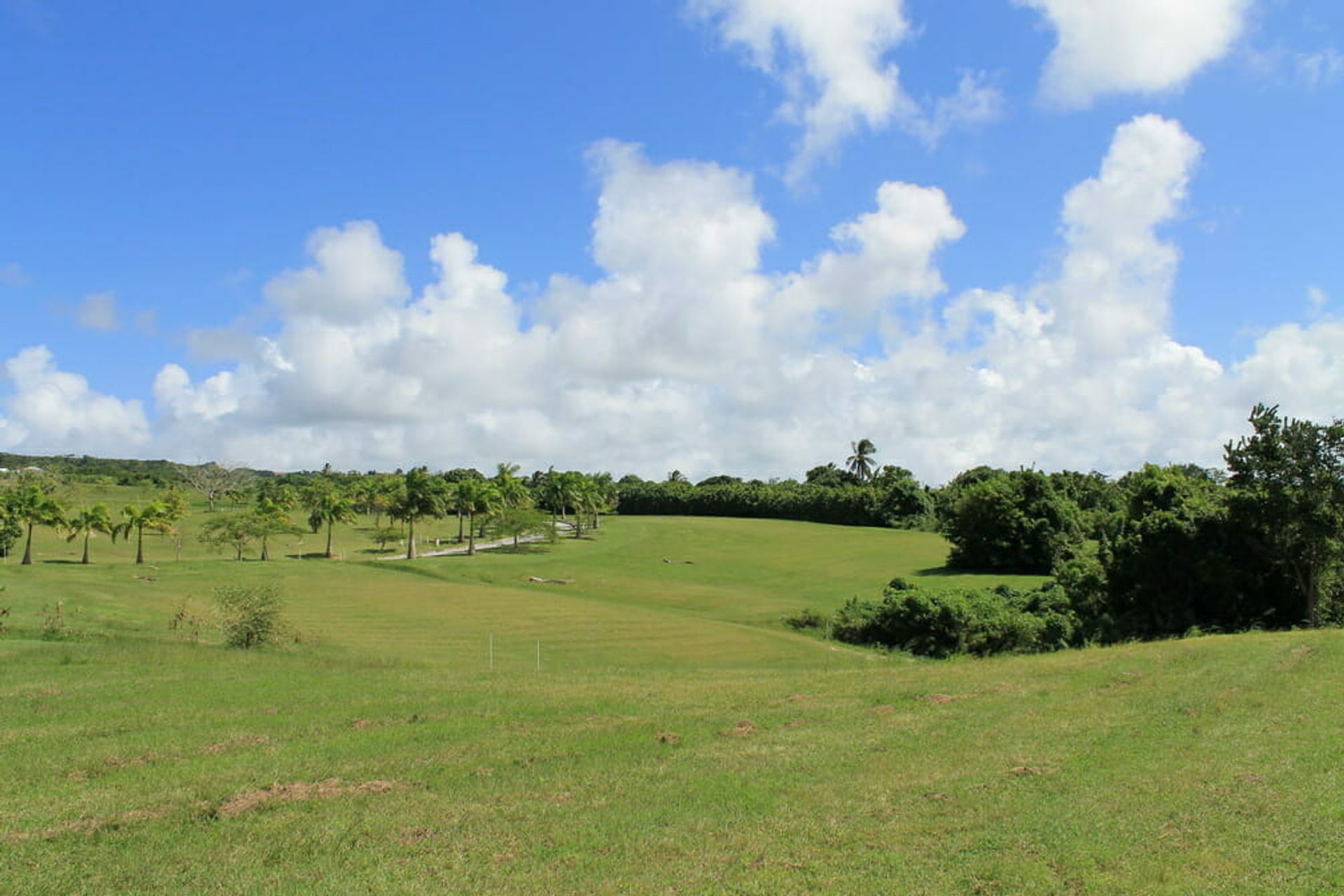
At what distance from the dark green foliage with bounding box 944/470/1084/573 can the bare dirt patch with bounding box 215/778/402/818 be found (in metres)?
89.7

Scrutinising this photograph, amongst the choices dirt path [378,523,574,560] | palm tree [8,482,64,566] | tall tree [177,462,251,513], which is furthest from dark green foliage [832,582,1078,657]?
tall tree [177,462,251,513]

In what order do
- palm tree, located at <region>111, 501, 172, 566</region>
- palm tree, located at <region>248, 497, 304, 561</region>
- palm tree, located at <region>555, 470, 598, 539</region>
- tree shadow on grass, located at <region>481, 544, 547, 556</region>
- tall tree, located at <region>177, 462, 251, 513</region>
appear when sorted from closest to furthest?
1. palm tree, located at <region>111, 501, 172, 566</region>
2. palm tree, located at <region>248, 497, 304, 561</region>
3. tree shadow on grass, located at <region>481, 544, 547, 556</region>
4. palm tree, located at <region>555, 470, 598, 539</region>
5. tall tree, located at <region>177, 462, 251, 513</region>

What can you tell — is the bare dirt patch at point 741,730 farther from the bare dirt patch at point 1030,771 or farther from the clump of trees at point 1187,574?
the clump of trees at point 1187,574

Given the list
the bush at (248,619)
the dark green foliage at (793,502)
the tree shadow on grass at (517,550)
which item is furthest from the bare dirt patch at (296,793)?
A: the dark green foliage at (793,502)

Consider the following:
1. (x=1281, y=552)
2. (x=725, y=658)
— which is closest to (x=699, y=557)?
(x=725, y=658)

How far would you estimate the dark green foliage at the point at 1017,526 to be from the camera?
304ft

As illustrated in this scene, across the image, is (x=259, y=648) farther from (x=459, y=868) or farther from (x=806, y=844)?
(x=806, y=844)

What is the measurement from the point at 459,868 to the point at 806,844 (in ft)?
14.8

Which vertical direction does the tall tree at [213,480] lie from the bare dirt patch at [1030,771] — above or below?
above

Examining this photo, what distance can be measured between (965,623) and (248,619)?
38369 millimetres

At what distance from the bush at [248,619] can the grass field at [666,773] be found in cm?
147

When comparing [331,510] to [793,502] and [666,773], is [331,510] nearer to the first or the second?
[793,502]

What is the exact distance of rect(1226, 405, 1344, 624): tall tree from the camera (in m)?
39.6

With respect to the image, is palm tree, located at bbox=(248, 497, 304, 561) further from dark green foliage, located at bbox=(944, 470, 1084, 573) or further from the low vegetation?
dark green foliage, located at bbox=(944, 470, 1084, 573)
